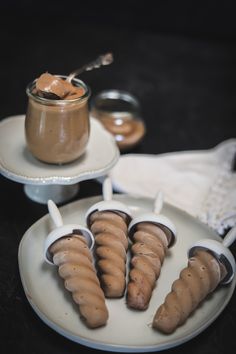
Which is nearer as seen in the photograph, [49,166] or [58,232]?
[58,232]

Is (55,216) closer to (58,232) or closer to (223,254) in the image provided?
(58,232)

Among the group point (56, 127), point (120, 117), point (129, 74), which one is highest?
point (56, 127)

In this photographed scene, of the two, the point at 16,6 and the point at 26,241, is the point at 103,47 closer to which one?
the point at 16,6

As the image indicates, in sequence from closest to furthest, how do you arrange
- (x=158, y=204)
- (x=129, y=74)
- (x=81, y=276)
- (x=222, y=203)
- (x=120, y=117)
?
(x=81, y=276)
(x=158, y=204)
(x=222, y=203)
(x=120, y=117)
(x=129, y=74)

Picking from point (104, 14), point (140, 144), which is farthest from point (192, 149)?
point (104, 14)

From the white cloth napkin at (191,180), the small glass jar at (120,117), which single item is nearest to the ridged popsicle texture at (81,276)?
the white cloth napkin at (191,180)

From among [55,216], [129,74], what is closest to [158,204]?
[55,216]

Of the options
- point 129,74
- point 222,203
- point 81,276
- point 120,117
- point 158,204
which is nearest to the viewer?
point 81,276
